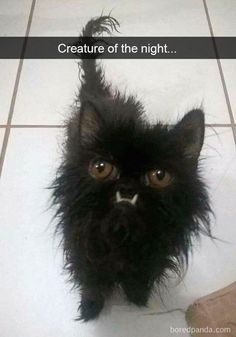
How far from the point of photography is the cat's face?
1.87 ft

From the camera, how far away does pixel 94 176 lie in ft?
1.92

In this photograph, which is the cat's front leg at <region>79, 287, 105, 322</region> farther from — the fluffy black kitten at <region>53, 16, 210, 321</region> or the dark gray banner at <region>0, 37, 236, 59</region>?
Answer: the dark gray banner at <region>0, 37, 236, 59</region>

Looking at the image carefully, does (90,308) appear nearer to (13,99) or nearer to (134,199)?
(134,199)

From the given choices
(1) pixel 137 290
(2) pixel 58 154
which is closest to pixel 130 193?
(1) pixel 137 290

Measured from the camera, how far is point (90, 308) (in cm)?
84

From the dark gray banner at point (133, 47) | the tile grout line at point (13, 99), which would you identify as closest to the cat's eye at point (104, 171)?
the tile grout line at point (13, 99)

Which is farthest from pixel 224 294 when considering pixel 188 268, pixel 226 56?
pixel 226 56

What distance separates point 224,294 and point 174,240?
1.04 feet

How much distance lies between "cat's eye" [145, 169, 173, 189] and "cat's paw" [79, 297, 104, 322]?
35cm

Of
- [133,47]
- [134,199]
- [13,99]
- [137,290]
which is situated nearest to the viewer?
[134,199]

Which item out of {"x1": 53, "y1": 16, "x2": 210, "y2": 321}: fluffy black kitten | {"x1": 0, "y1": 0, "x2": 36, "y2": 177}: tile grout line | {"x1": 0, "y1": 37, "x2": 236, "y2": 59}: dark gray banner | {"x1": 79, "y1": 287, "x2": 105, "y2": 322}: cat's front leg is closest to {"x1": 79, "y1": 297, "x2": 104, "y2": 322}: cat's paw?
{"x1": 79, "y1": 287, "x2": 105, "y2": 322}: cat's front leg

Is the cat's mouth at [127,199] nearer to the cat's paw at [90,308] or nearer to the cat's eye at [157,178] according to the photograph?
the cat's eye at [157,178]

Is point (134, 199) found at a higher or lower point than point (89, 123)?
lower

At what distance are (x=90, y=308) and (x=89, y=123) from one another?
41cm
